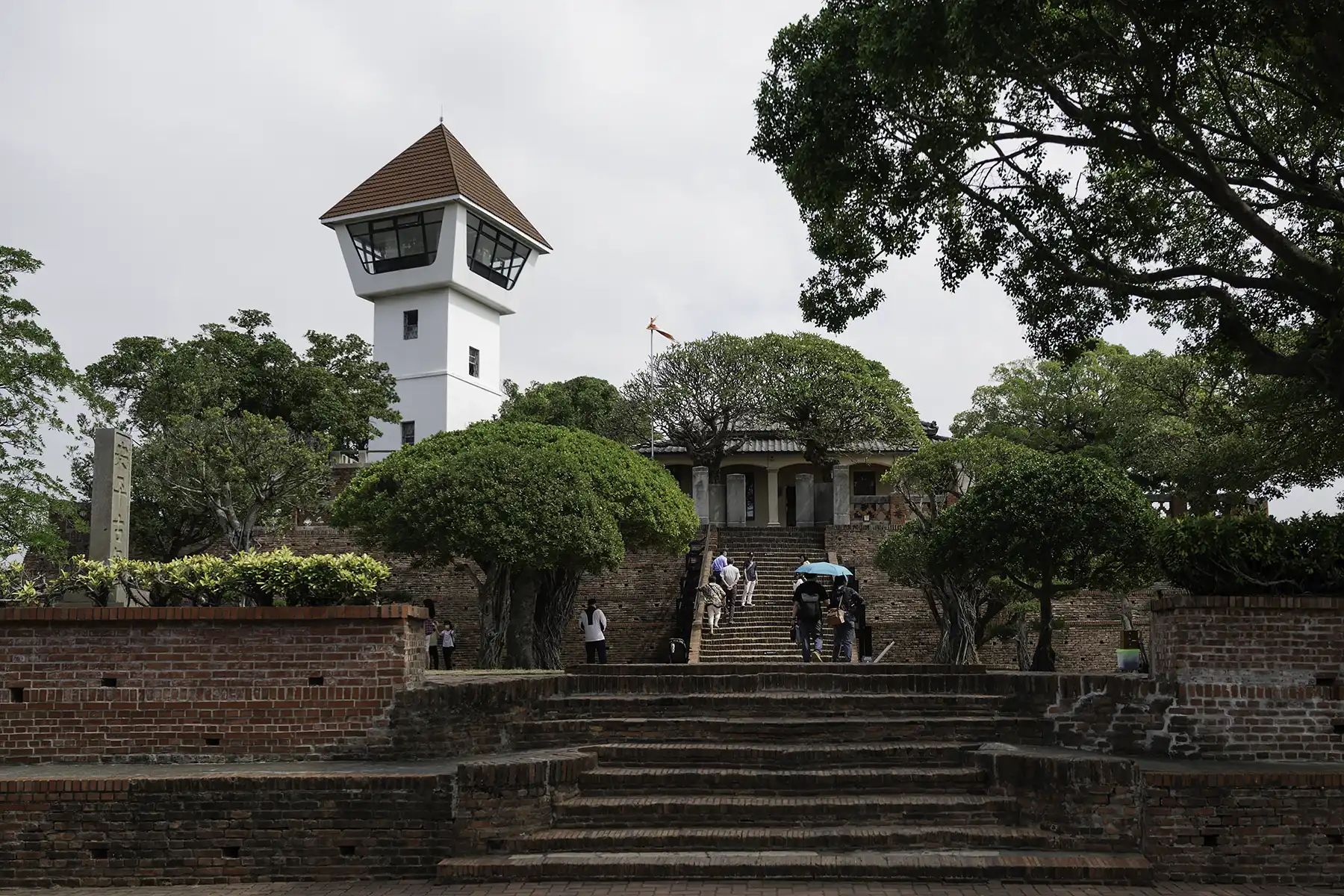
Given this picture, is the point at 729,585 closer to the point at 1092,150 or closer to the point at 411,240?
the point at 1092,150

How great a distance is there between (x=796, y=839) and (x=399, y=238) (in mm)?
37363

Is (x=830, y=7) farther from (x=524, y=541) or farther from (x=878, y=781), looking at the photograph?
(x=524, y=541)

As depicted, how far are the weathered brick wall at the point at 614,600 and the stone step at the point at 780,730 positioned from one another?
14866 mm

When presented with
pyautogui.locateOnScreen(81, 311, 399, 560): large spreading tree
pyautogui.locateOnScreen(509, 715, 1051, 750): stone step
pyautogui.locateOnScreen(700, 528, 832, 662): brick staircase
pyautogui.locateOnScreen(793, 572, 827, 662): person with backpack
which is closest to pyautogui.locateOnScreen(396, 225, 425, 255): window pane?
pyautogui.locateOnScreen(81, 311, 399, 560): large spreading tree

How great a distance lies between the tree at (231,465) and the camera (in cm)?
2541

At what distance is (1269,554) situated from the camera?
8.84 meters

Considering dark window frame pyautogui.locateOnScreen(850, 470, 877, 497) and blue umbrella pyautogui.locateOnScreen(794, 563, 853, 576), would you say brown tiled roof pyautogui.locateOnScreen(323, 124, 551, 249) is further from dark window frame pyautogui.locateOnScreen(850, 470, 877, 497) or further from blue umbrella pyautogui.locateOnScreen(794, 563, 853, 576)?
blue umbrella pyautogui.locateOnScreen(794, 563, 853, 576)

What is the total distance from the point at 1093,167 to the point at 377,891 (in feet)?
29.0

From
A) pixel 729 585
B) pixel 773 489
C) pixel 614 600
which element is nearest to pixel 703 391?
pixel 773 489

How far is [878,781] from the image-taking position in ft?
28.3

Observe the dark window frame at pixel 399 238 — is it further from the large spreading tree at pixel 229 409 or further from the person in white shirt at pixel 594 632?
the person in white shirt at pixel 594 632

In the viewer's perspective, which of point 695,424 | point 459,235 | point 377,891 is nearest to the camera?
point 377,891

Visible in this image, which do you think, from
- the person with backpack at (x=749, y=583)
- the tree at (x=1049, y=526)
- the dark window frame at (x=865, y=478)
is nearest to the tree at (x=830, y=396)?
the dark window frame at (x=865, y=478)

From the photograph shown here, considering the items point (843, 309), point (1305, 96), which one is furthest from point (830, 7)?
point (1305, 96)
